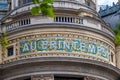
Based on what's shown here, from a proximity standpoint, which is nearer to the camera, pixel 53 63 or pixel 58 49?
pixel 53 63

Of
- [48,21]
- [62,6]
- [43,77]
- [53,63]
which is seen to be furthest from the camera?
[62,6]

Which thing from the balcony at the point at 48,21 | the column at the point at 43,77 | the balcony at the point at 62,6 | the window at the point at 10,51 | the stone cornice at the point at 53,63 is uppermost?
the balcony at the point at 62,6

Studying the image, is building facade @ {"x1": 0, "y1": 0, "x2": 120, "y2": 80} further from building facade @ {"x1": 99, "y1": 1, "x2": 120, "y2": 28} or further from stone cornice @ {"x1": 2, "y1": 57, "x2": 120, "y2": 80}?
building facade @ {"x1": 99, "y1": 1, "x2": 120, "y2": 28}

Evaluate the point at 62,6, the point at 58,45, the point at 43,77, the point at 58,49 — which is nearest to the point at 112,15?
the point at 62,6

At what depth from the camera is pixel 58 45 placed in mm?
24703

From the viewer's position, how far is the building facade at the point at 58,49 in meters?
24.2

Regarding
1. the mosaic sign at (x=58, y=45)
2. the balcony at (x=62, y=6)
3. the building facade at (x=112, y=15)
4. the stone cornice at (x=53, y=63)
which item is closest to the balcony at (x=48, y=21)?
the mosaic sign at (x=58, y=45)

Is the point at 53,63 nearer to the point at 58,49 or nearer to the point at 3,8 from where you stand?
the point at 58,49

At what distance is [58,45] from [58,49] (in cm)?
25

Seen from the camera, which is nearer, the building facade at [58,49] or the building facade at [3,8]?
the building facade at [58,49]

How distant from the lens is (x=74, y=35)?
25.3m

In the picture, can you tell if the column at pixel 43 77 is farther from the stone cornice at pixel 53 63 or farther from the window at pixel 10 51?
the window at pixel 10 51

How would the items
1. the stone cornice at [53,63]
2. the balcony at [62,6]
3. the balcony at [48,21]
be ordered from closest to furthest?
the stone cornice at [53,63] < the balcony at [48,21] < the balcony at [62,6]

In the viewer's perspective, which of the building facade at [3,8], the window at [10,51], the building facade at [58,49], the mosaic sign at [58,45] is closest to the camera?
the building facade at [58,49]
